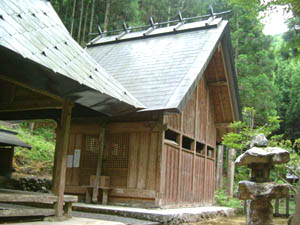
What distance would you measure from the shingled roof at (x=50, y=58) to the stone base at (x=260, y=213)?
347 cm

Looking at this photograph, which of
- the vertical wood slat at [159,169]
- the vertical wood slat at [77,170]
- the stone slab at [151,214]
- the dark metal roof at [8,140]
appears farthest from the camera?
the dark metal roof at [8,140]

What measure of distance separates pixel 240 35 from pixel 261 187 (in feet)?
56.3

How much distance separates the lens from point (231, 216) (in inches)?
516

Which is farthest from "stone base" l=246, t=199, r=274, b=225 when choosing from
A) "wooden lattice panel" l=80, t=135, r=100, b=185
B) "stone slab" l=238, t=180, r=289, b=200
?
"wooden lattice panel" l=80, t=135, r=100, b=185

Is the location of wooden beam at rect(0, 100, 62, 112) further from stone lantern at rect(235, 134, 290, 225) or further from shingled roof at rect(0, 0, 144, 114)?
stone lantern at rect(235, 134, 290, 225)

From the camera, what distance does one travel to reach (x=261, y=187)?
22.6ft

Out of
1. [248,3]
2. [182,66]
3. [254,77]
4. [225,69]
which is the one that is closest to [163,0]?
[254,77]

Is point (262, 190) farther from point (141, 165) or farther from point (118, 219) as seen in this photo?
point (141, 165)

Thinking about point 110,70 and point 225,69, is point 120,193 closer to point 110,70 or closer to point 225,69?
point 110,70

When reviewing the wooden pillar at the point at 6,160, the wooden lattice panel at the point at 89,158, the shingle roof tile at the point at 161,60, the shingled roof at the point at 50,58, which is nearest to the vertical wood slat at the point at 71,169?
the wooden lattice panel at the point at 89,158

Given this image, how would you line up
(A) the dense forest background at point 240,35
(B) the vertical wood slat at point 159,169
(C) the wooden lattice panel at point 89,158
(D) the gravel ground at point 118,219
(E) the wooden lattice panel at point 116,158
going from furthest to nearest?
(A) the dense forest background at point 240,35, (C) the wooden lattice panel at point 89,158, (E) the wooden lattice panel at point 116,158, (B) the vertical wood slat at point 159,169, (D) the gravel ground at point 118,219

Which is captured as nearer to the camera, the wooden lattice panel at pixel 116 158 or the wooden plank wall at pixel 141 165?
the wooden plank wall at pixel 141 165

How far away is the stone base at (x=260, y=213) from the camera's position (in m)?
7.01

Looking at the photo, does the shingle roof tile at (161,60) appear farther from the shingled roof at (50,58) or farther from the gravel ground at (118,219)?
the gravel ground at (118,219)
